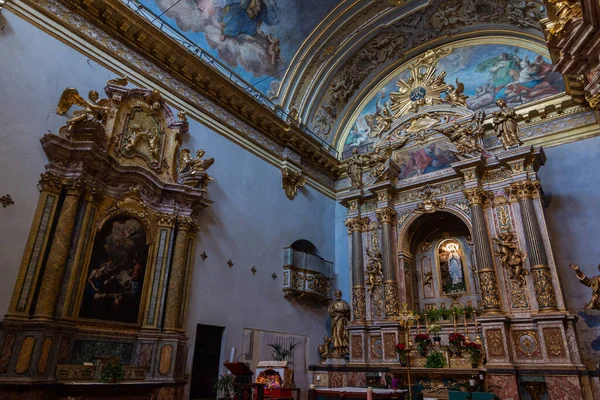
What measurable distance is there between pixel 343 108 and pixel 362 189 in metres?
4.51

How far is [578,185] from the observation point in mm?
11734

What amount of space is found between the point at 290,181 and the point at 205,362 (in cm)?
662

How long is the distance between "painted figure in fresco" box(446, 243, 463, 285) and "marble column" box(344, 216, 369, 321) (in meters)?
2.88

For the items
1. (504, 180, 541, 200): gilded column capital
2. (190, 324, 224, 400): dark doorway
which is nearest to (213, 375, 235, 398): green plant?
(190, 324, 224, 400): dark doorway

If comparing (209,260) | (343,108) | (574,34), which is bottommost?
(209,260)

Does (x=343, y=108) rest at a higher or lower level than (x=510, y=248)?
higher

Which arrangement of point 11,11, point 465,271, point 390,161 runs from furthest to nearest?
point 390,161
point 465,271
point 11,11

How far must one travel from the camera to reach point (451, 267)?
13.4m

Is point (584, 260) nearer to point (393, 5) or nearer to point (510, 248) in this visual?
point (510, 248)

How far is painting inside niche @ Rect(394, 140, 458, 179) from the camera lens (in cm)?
1378

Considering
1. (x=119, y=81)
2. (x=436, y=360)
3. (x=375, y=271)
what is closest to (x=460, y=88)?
(x=375, y=271)

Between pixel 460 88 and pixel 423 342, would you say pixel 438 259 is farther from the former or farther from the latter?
pixel 460 88

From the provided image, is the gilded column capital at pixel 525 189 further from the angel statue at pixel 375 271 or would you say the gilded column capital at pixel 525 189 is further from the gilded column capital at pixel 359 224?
the gilded column capital at pixel 359 224

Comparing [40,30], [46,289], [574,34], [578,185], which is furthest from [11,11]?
[578,185]
